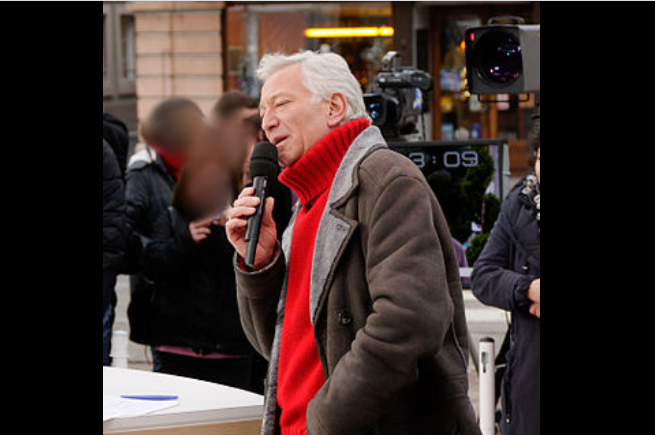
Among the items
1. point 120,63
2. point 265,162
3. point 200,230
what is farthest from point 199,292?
point 120,63

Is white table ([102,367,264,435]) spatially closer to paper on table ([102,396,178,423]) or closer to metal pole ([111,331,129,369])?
paper on table ([102,396,178,423])

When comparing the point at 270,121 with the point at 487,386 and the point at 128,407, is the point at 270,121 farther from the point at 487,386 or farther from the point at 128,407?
the point at 487,386

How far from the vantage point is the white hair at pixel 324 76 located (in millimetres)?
2355

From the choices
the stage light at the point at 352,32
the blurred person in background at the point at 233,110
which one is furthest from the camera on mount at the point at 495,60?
the stage light at the point at 352,32

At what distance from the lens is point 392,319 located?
6.64ft

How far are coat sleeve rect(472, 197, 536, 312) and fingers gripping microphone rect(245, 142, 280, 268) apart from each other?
1419 millimetres

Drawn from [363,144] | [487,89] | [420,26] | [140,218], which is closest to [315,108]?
[363,144]

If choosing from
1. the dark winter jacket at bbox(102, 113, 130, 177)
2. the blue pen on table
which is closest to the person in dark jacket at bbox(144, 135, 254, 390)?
the dark winter jacket at bbox(102, 113, 130, 177)

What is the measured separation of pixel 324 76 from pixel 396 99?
248cm

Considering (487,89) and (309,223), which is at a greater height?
(487,89)

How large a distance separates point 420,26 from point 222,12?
2786 mm

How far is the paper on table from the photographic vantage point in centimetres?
261
